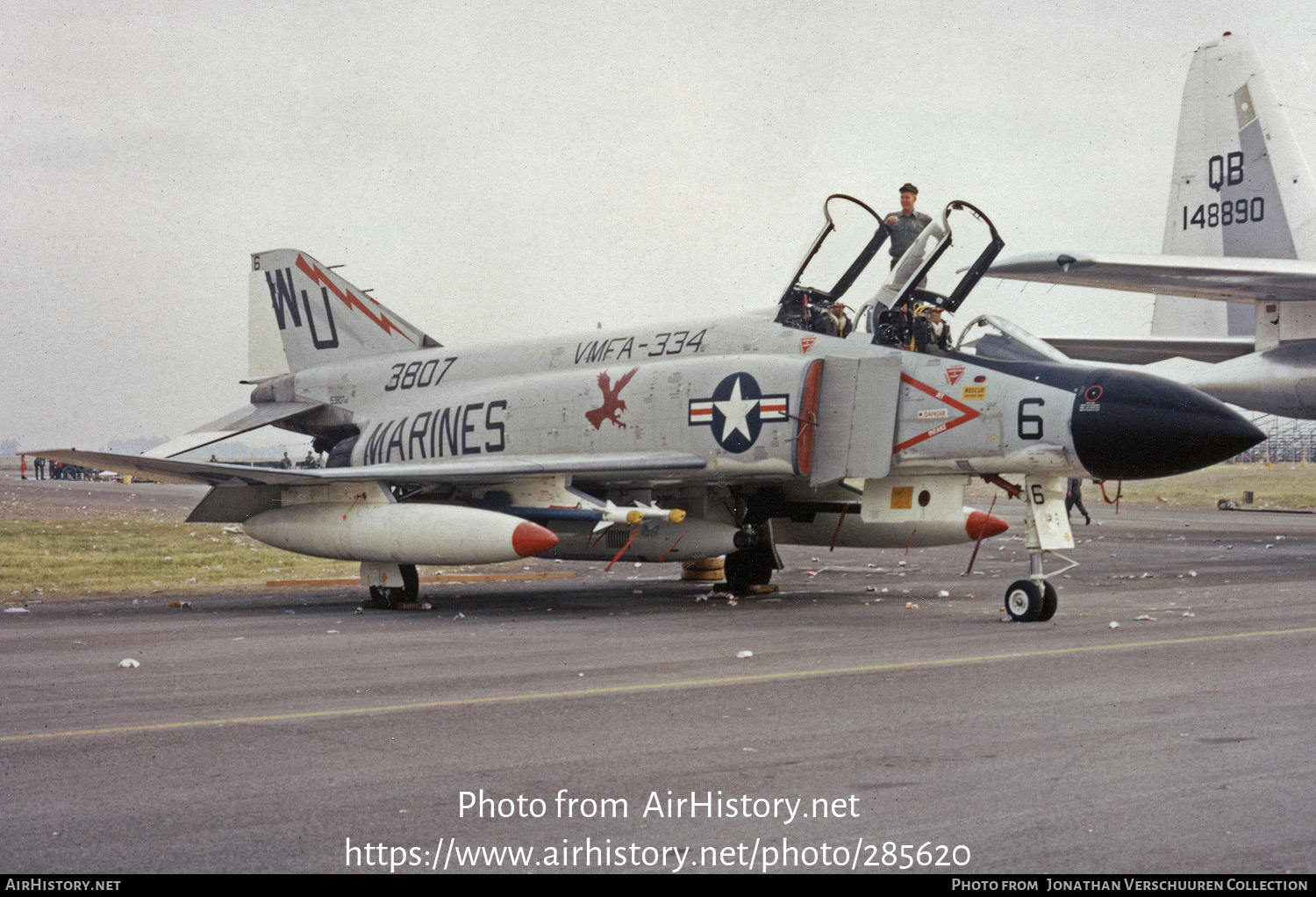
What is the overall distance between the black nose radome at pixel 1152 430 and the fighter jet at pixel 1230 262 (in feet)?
26.5

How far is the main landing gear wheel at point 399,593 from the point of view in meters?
14.2

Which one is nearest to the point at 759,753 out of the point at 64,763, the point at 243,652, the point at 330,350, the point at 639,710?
the point at 639,710

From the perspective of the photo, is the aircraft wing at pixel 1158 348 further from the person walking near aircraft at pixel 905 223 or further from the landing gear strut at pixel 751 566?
the person walking near aircraft at pixel 905 223

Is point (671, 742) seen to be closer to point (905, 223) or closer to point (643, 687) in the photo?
point (643, 687)

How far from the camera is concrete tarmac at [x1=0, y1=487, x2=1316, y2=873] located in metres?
4.37

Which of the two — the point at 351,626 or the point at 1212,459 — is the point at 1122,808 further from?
the point at 351,626

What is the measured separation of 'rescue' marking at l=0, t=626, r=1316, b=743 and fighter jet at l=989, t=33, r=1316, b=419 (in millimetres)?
10073

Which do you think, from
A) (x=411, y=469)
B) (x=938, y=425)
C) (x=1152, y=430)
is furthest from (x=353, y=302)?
(x=1152, y=430)

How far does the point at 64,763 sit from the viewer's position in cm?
579

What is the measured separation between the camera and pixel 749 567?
1548cm

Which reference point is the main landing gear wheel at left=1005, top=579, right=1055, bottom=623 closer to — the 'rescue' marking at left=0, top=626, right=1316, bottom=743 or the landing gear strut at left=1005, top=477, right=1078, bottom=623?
the landing gear strut at left=1005, top=477, right=1078, bottom=623

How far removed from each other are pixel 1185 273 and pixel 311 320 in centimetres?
1362
